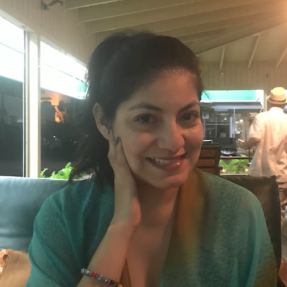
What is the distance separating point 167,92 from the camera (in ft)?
2.59

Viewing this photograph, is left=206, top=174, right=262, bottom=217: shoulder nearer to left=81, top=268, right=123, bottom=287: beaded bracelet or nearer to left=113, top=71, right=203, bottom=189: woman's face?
left=113, top=71, right=203, bottom=189: woman's face

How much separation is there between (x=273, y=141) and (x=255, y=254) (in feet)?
7.41

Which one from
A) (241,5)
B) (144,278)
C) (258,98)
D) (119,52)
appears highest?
(241,5)

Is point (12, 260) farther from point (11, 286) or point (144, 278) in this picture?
point (144, 278)

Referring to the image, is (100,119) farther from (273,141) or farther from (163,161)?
(273,141)

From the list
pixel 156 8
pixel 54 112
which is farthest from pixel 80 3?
pixel 54 112

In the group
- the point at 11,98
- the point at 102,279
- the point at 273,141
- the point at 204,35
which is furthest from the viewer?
the point at 204,35

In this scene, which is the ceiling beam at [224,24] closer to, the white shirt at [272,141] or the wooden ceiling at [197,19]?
the wooden ceiling at [197,19]

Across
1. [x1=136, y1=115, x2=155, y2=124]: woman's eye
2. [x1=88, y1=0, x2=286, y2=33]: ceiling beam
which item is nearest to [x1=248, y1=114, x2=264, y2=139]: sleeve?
[x1=88, y1=0, x2=286, y2=33]: ceiling beam

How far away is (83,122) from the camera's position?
1.06m

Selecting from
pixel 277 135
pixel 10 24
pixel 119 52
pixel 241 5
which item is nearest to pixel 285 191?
pixel 277 135

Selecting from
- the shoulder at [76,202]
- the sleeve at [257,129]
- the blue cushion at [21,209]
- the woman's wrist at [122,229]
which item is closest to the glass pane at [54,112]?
the blue cushion at [21,209]

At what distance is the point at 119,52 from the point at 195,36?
13.7 feet

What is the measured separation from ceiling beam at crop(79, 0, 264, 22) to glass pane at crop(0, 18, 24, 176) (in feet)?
3.40
